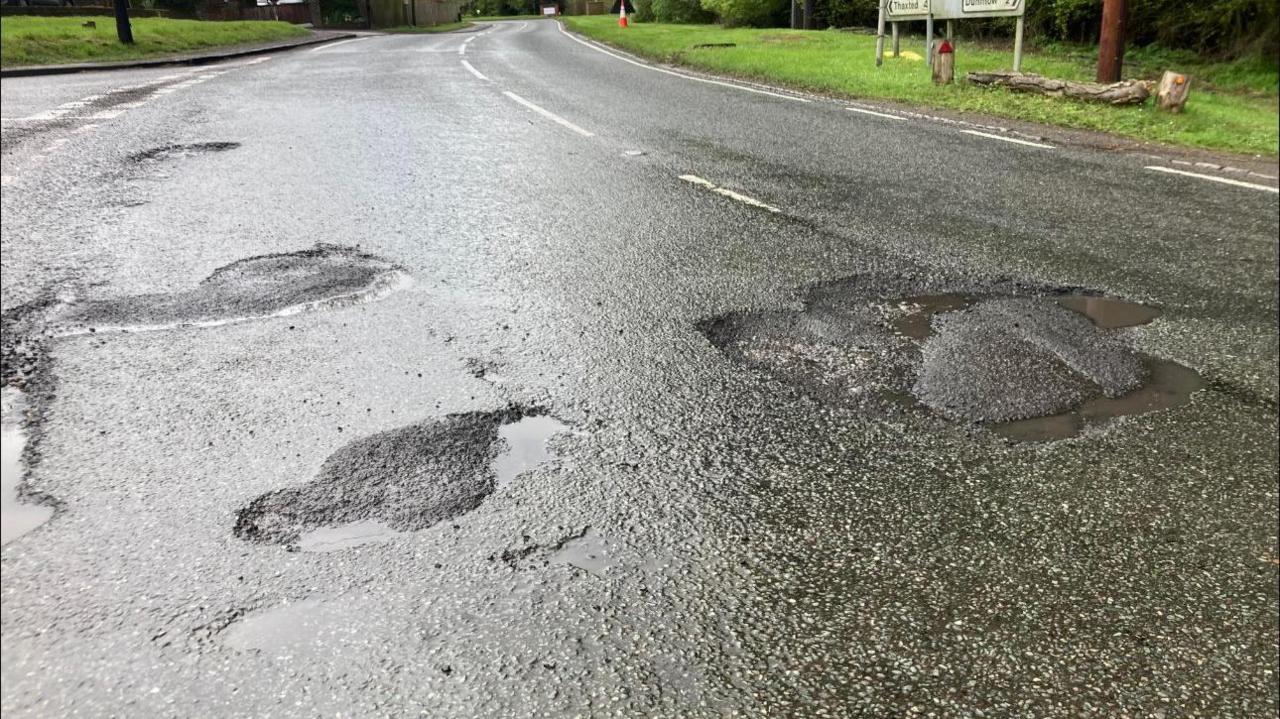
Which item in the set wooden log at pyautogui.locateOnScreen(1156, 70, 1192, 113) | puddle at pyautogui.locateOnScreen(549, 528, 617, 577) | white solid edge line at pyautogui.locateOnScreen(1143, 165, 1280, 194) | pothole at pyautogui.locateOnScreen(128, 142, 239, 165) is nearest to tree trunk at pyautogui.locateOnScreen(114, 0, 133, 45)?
puddle at pyautogui.locateOnScreen(549, 528, 617, 577)

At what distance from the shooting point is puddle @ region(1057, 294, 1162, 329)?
11.8 feet

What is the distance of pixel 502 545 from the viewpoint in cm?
213

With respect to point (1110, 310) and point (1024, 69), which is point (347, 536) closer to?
point (1110, 310)

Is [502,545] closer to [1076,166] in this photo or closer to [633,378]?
[633,378]

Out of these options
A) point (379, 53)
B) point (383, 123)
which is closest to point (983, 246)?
point (383, 123)

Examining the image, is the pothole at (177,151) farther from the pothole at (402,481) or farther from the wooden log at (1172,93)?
the wooden log at (1172,93)

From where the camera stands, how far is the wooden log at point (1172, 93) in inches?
309

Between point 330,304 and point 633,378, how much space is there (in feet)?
5.07

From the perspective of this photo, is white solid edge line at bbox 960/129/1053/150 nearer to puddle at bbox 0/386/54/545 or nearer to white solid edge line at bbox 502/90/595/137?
white solid edge line at bbox 502/90/595/137

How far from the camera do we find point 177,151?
6.82 metres

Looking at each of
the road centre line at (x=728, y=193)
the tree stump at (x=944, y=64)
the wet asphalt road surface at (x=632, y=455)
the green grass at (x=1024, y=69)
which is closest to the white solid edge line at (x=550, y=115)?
the road centre line at (x=728, y=193)

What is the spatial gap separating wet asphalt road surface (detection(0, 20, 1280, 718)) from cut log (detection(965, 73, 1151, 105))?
3522mm

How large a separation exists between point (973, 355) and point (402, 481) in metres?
2.24

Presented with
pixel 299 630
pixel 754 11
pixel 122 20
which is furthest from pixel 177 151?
pixel 754 11
